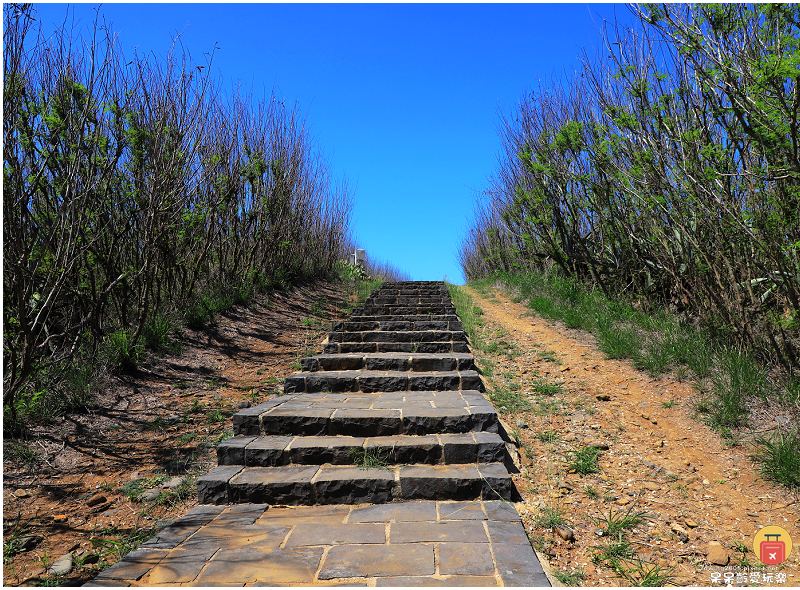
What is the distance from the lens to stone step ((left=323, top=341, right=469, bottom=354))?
22.3 ft

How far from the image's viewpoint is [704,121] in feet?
16.4

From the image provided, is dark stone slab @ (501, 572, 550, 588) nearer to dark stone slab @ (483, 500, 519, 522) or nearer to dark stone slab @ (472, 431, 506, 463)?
dark stone slab @ (483, 500, 519, 522)

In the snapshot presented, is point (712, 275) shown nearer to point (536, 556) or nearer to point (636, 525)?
point (636, 525)

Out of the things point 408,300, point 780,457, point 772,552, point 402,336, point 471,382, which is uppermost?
point 408,300

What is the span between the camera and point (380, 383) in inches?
216

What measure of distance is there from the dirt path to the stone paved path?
0.36m

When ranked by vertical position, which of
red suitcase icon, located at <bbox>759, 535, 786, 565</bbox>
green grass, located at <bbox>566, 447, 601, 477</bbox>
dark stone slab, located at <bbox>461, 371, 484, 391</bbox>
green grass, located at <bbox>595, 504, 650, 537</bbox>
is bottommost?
red suitcase icon, located at <bbox>759, 535, 786, 565</bbox>

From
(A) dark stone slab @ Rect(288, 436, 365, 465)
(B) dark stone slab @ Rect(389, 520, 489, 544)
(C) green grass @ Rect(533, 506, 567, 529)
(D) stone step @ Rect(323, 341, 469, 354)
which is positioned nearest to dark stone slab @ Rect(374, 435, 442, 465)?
(A) dark stone slab @ Rect(288, 436, 365, 465)

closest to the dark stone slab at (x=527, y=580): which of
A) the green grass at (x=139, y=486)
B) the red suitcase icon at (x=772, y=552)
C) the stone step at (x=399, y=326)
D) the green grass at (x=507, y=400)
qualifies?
the red suitcase icon at (x=772, y=552)

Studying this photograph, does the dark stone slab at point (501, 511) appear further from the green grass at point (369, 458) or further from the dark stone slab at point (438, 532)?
the green grass at point (369, 458)

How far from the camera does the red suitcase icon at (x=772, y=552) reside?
284 centimetres

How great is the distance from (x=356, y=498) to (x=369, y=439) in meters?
0.69

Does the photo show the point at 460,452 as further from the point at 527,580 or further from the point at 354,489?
the point at 527,580

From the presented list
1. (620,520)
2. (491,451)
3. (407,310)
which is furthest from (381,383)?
(407,310)
